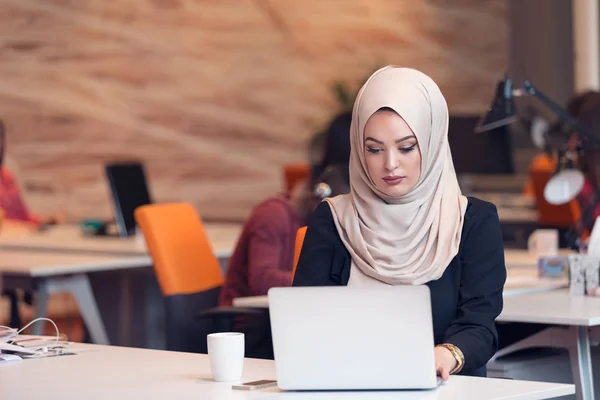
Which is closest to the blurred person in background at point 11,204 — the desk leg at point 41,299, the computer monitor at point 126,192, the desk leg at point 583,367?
the computer monitor at point 126,192

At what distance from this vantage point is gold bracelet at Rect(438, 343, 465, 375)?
2328 mm

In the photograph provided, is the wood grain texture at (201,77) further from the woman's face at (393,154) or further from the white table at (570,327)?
the woman's face at (393,154)

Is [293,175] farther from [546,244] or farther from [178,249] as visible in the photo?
[178,249]

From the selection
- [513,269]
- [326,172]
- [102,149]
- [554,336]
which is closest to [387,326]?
[554,336]

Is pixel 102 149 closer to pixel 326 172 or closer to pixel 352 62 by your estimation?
pixel 352 62

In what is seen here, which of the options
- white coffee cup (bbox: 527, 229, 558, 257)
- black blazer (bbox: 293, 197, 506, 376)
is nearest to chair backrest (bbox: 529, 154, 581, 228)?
white coffee cup (bbox: 527, 229, 558, 257)

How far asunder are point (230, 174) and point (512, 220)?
328cm

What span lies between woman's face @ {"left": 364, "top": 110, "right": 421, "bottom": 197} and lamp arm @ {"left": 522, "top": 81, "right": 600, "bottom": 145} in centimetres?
141

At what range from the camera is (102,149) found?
10320mm

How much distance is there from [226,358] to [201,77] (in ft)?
25.5

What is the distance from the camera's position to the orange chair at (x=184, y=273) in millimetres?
3938

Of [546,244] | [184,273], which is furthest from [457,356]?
[546,244]

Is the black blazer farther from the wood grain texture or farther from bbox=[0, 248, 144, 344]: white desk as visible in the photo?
the wood grain texture

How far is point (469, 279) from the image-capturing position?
2555 mm
